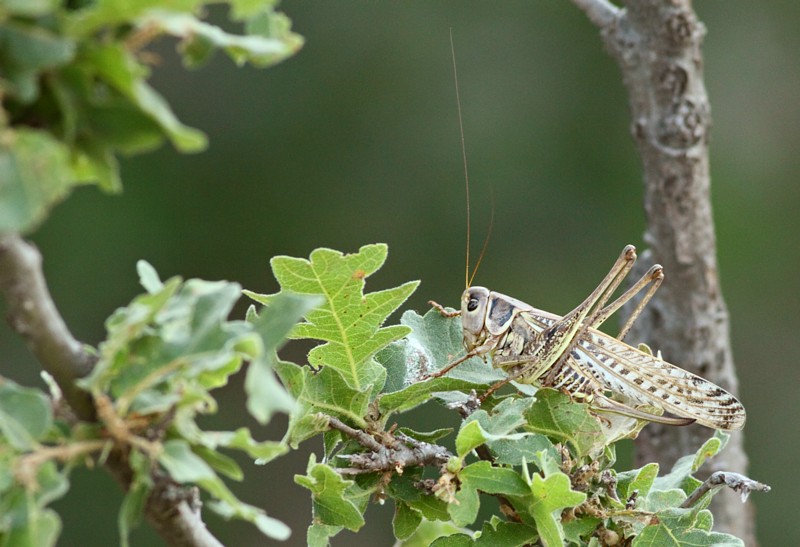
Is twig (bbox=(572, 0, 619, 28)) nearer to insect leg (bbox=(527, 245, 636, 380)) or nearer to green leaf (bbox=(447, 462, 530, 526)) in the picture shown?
insect leg (bbox=(527, 245, 636, 380))

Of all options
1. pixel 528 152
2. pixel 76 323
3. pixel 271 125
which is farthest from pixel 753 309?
pixel 76 323

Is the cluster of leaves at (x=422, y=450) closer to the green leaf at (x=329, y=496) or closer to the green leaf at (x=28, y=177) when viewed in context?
the green leaf at (x=329, y=496)

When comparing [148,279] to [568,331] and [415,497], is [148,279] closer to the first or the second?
[415,497]

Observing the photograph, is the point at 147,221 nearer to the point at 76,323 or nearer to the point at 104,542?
the point at 76,323

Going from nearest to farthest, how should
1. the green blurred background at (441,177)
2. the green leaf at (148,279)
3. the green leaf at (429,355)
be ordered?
the green leaf at (148,279) < the green leaf at (429,355) < the green blurred background at (441,177)

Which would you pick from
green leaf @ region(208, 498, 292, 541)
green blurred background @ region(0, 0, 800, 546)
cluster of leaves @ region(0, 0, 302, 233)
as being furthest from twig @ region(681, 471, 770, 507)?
green blurred background @ region(0, 0, 800, 546)

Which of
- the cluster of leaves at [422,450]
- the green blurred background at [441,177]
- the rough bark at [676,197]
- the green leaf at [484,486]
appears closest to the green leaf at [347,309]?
the cluster of leaves at [422,450]
